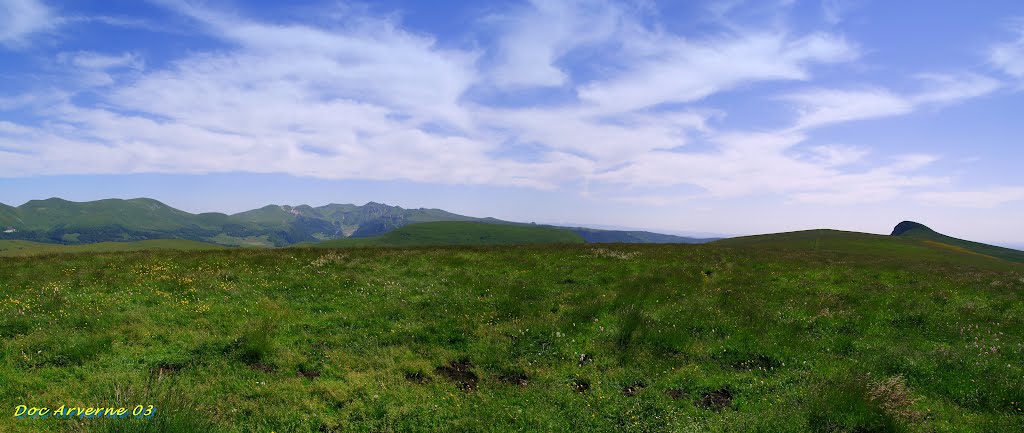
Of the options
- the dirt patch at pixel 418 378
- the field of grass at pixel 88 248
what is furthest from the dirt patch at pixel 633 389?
the field of grass at pixel 88 248

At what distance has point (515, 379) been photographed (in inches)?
453

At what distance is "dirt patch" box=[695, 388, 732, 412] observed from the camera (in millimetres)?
10007

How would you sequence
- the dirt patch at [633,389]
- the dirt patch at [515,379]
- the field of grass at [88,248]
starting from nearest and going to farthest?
the dirt patch at [633,389] < the dirt patch at [515,379] < the field of grass at [88,248]

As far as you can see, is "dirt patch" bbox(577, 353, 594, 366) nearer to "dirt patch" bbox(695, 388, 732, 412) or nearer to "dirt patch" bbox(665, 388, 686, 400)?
"dirt patch" bbox(665, 388, 686, 400)

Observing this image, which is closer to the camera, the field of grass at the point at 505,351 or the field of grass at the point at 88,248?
the field of grass at the point at 505,351

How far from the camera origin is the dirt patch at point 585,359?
12227 millimetres

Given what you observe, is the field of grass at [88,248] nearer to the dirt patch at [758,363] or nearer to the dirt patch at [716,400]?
the dirt patch at [716,400]

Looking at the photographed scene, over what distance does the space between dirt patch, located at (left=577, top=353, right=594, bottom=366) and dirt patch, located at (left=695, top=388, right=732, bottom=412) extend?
3.04 m

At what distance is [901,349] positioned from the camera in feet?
41.5

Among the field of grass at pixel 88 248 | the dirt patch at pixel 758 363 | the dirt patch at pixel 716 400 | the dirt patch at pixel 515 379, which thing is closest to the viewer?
the dirt patch at pixel 716 400

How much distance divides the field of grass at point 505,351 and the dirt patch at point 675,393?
53 mm

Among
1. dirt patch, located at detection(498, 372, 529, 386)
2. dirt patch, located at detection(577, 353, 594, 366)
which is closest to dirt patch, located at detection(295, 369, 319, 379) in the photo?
dirt patch, located at detection(498, 372, 529, 386)

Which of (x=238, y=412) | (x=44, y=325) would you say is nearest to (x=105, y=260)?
(x=44, y=325)

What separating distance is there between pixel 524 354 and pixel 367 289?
9384 mm
